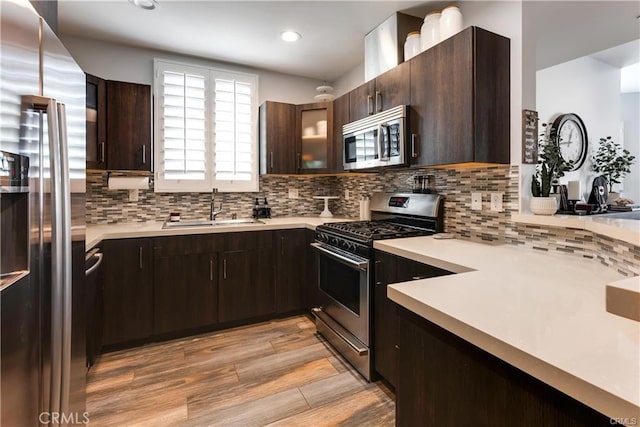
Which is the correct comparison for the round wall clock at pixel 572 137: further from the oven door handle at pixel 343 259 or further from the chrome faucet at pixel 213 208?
the chrome faucet at pixel 213 208

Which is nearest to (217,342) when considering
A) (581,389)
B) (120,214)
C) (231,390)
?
(231,390)

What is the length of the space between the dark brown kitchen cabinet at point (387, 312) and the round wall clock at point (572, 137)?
10.0 feet

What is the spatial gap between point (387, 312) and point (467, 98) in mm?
1290

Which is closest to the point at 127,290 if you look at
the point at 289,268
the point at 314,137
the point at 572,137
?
the point at 289,268

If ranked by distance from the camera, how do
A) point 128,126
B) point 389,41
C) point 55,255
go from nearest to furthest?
point 55,255
point 389,41
point 128,126

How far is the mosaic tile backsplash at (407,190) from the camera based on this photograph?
151cm

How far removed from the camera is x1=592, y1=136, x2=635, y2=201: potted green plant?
11.9 ft

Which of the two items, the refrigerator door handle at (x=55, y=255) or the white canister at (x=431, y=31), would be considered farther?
the white canister at (x=431, y=31)

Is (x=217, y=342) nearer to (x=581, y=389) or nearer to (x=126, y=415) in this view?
(x=126, y=415)

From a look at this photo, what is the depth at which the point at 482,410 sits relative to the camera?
2.56 ft

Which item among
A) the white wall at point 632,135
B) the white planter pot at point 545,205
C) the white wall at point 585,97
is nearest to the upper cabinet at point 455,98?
the white planter pot at point 545,205

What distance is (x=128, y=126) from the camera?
103 inches

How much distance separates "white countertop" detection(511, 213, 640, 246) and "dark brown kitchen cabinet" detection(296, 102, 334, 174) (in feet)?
6.06

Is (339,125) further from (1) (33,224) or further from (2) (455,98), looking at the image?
(1) (33,224)
